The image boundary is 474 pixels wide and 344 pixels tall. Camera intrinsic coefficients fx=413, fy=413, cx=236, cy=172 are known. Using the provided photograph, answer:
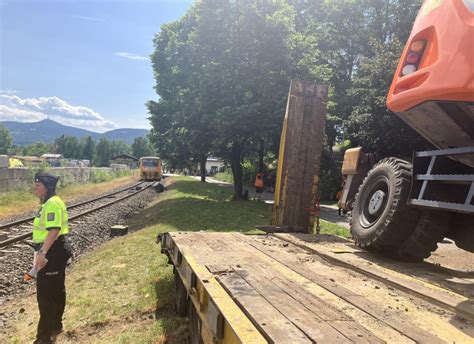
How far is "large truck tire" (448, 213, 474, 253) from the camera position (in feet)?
13.9

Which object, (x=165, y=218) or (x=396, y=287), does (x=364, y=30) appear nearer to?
(x=165, y=218)

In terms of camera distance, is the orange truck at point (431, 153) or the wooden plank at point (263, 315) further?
the orange truck at point (431, 153)

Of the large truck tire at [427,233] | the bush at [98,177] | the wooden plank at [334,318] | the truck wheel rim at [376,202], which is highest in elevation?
→ the truck wheel rim at [376,202]

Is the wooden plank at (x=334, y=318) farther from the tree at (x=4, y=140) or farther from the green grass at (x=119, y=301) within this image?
the tree at (x=4, y=140)

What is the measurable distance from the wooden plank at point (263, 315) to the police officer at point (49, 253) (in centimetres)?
273

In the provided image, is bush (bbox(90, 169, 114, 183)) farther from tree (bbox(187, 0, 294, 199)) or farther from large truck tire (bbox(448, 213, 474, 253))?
large truck tire (bbox(448, 213, 474, 253))

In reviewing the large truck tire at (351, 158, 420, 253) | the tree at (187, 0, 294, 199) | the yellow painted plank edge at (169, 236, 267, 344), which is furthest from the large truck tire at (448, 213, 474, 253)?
the tree at (187, 0, 294, 199)

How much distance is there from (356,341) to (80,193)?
91.3 ft

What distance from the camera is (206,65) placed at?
18.1 meters

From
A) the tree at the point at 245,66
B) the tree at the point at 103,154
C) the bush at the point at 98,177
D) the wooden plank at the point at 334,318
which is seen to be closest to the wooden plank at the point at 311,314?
the wooden plank at the point at 334,318

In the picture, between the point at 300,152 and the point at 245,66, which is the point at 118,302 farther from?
the point at 245,66

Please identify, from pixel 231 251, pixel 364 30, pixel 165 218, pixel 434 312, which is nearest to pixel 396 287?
pixel 434 312

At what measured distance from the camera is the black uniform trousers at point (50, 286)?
5.09 metres

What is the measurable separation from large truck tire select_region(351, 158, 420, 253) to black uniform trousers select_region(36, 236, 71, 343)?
12.0 ft
